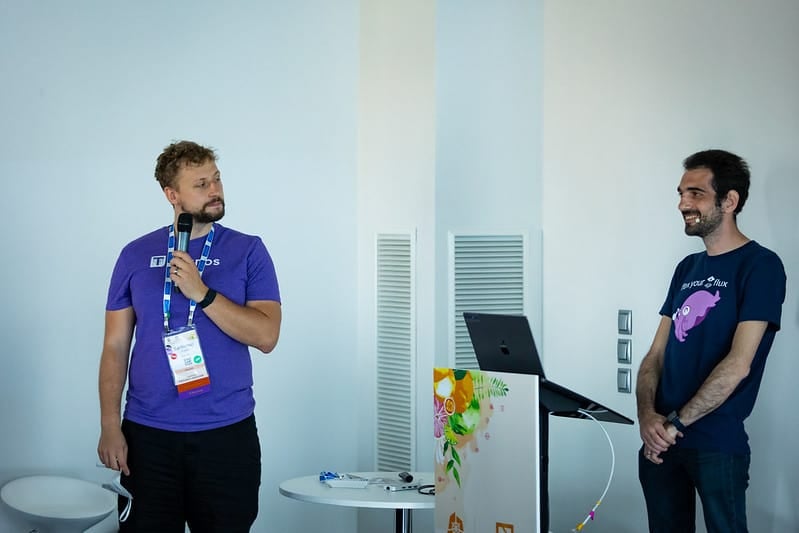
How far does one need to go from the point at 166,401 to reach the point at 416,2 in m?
2.75

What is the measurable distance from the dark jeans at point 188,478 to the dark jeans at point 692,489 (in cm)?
147

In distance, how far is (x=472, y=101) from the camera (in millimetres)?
4848

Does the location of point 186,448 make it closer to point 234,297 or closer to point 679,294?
point 234,297

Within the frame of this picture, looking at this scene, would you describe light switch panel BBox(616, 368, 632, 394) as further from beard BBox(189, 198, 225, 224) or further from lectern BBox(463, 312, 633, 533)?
beard BBox(189, 198, 225, 224)

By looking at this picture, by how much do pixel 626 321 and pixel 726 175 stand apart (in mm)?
1324

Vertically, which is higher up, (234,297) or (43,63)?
(43,63)

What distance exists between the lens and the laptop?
9.36ft

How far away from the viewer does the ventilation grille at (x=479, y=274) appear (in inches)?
192

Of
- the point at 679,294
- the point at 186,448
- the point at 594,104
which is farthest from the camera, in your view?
the point at 594,104

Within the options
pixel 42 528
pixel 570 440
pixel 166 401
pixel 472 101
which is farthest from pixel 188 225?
pixel 570 440

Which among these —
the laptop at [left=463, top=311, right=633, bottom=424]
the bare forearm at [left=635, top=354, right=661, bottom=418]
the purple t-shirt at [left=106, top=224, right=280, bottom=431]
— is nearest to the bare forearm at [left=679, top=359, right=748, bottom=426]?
the bare forearm at [left=635, top=354, right=661, bottom=418]

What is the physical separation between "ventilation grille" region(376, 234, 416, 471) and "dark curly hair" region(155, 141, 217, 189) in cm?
192

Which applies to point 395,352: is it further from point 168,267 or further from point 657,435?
point 168,267

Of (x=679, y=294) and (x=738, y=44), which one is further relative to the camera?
(x=738, y=44)
